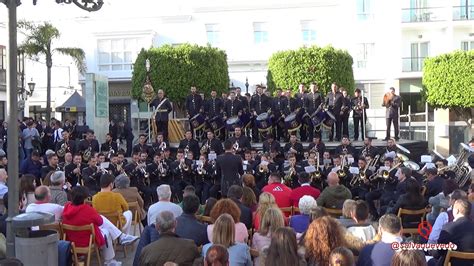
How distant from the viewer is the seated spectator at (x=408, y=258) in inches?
183

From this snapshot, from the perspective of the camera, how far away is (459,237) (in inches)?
253

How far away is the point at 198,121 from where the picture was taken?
1914 cm

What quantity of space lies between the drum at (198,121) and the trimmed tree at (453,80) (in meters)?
17.8

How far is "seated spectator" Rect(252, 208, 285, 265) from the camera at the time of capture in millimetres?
6562

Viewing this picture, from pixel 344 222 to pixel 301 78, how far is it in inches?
982

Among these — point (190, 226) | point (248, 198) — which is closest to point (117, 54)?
point (248, 198)

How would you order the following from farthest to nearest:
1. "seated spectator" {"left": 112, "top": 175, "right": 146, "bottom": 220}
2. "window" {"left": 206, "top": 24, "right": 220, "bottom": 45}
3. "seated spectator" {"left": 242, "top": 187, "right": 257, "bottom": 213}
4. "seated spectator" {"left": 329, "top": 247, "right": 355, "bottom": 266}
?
"window" {"left": 206, "top": 24, "right": 220, "bottom": 45} → "seated spectator" {"left": 112, "top": 175, "right": 146, "bottom": 220} → "seated spectator" {"left": 242, "top": 187, "right": 257, "bottom": 213} → "seated spectator" {"left": 329, "top": 247, "right": 355, "bottom": 266}

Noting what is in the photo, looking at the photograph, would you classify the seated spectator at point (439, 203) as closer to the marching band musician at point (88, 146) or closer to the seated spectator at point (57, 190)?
the seated spectator at point (57, 190)

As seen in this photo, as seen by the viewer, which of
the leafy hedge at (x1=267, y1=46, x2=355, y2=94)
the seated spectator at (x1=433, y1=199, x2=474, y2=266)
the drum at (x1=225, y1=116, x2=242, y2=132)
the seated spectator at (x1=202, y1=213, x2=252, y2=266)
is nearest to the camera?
the seated spectator at (x1=202, y1=213, x2=252, y2=266)

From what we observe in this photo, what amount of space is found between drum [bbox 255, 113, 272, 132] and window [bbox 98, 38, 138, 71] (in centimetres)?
2355

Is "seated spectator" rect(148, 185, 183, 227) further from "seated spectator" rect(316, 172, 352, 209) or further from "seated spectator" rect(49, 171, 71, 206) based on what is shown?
"seated spectator" rect(316, 172, 352, 209)

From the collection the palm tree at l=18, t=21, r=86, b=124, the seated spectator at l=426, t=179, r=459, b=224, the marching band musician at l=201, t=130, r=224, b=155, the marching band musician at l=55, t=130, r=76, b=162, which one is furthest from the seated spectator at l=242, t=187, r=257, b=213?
the palm tree at l=18, t=21, r=86, b=124

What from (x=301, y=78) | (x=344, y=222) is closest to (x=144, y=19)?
(x=301, y=78)

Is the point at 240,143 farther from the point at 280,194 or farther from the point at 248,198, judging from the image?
the point at 248,198
